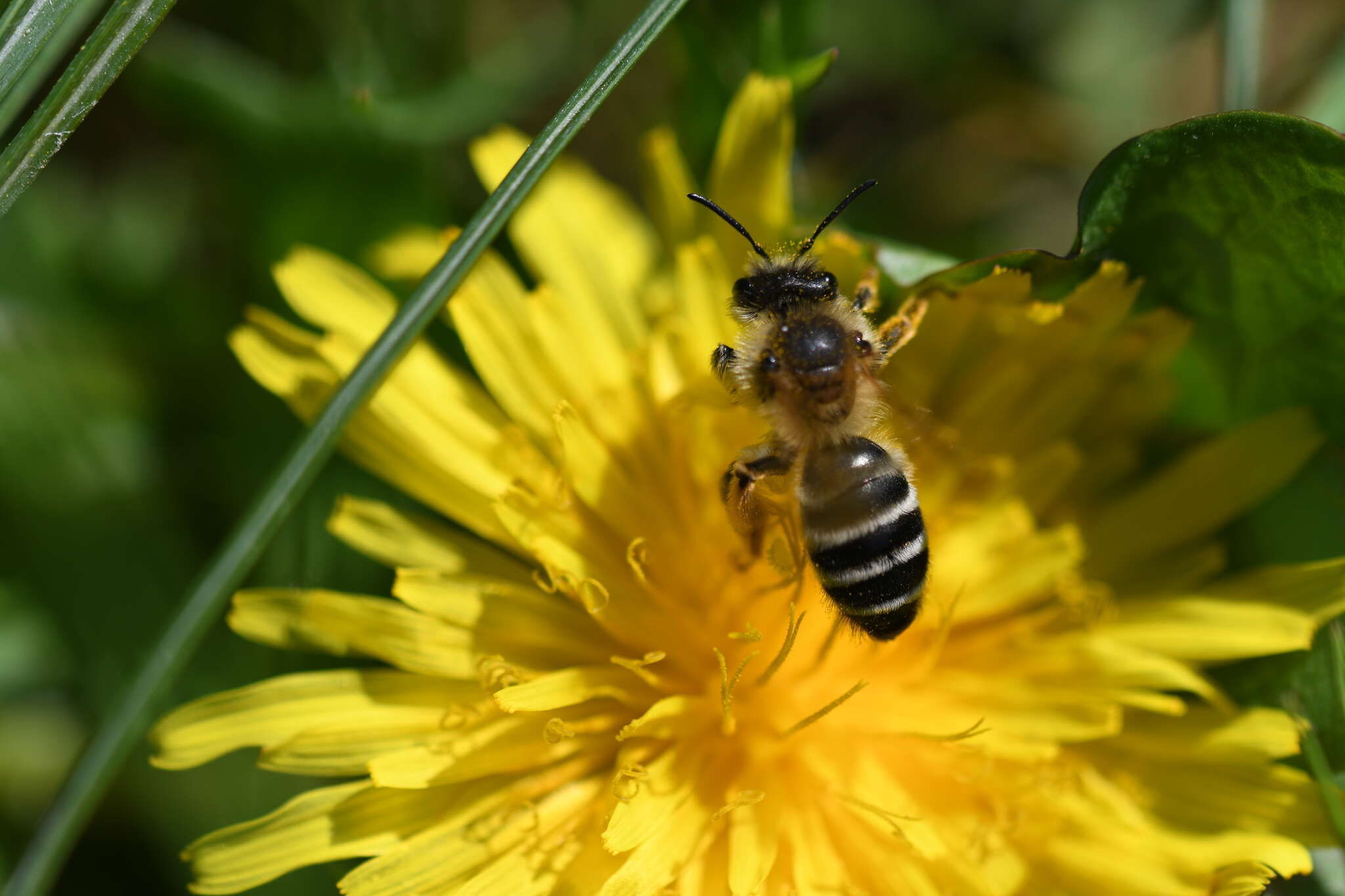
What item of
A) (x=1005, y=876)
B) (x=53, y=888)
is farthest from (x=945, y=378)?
(x=53, y=888)

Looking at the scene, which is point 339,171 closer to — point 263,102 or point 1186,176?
point 263,102

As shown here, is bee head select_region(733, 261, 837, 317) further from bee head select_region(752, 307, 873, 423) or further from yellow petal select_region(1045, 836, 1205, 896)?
yellow petal select_region(1045, 836, 1205, 896)

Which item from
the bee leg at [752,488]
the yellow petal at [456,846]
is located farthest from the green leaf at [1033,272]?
the yellow petal at [456,846]

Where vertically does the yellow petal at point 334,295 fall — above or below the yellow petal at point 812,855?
above

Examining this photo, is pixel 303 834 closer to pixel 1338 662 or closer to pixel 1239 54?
pixel 1338 662

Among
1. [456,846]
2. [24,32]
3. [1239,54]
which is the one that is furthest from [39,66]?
[1239,54]

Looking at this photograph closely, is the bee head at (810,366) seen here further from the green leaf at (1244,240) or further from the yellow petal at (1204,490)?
the yellow petal at (1204,490)

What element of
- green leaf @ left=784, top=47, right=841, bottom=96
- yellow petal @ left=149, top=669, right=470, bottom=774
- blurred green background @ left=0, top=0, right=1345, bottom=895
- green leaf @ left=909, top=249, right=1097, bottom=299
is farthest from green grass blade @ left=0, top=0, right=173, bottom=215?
green leaf @ left=909, top=249, right=1097, bottom=299
